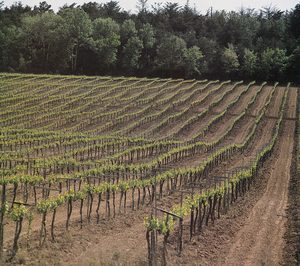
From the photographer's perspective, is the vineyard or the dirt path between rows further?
the vineyard

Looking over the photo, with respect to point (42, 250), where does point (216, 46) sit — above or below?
above

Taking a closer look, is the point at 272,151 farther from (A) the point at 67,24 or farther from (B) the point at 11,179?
(A) the point at 67,24

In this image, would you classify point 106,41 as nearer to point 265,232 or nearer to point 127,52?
point 127,52

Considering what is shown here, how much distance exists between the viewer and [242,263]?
56.1ft

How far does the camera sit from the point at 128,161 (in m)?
33.7

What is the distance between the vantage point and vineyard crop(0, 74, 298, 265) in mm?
17734

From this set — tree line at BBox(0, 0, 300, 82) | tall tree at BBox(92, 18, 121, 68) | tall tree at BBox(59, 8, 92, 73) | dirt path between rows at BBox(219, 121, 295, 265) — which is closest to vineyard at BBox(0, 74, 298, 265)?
dirt path between rows at BBox(219, 121, 295, 265)

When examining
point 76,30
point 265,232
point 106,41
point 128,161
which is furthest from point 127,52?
point 265,232

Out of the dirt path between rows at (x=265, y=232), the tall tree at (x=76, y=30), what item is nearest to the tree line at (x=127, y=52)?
the tall tree at (x=76, y=30)

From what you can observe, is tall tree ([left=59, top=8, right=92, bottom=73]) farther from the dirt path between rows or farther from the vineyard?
the dirt path between rows

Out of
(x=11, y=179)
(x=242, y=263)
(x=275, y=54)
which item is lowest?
(x=242, y=263)

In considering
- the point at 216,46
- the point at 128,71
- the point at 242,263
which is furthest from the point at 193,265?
the point at 216,46

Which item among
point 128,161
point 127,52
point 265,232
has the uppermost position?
point 127,52

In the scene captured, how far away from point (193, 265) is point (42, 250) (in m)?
5.59
